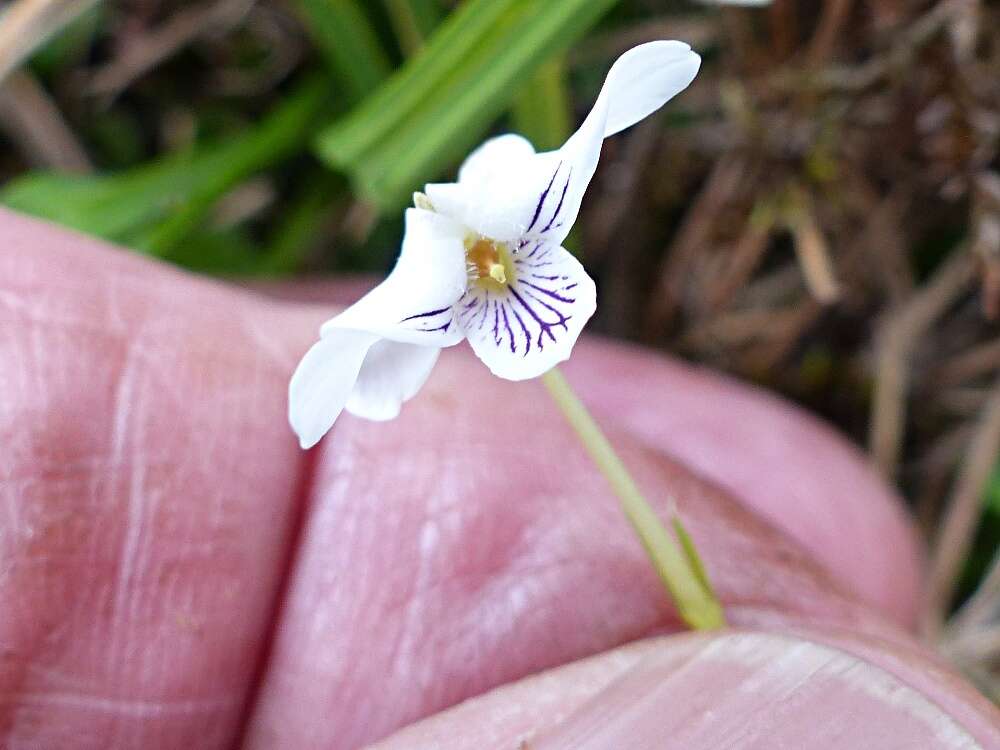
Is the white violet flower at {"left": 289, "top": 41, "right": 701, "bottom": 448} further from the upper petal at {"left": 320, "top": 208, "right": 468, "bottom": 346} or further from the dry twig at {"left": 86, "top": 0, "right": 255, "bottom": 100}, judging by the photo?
the dry twig at {"left": 86, "top": 0, "right": 255, "bottom": 100}

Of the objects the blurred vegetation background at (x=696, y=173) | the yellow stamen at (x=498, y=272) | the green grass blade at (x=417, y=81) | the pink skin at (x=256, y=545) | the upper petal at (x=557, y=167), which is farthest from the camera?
the blurred vegetation background at (x=696, y=173)

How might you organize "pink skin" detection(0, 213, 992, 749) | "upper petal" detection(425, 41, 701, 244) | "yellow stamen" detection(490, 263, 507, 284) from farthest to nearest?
"pink skin" detection(0, 213, 992, 749)
"yellow stamen" detection(490, 263, 507, 284)
"upper petal" detection(425, 41, 701, 244)

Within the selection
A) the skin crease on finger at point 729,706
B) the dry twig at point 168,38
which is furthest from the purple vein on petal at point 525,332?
the dry twig at point 168,38

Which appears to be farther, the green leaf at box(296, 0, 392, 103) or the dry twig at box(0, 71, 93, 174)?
the dry twig at box(0, 71, 93, 174)

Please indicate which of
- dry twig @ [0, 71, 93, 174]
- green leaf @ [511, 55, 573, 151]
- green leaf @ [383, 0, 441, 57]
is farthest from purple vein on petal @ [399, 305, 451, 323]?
dry twig @ [0, 71, 93, 174]

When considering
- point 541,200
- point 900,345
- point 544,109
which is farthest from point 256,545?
point 900,345

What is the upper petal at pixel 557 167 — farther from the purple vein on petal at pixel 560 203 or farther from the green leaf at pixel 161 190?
the green leaf at pixel 161 190

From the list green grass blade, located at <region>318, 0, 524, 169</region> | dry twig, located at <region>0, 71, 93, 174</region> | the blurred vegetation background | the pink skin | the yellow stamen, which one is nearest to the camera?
the yellow stamen
